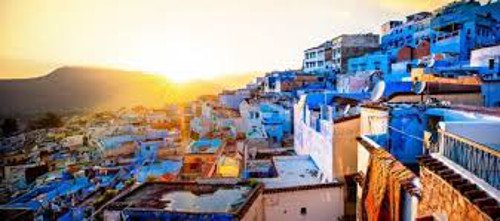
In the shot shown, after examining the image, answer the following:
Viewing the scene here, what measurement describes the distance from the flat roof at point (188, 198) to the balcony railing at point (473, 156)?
614 cm

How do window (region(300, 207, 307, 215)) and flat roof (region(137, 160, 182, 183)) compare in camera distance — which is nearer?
window (region(300, 207, 307, 215))

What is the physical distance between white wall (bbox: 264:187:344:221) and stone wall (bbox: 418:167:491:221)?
311 inches

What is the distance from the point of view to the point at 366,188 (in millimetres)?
8828

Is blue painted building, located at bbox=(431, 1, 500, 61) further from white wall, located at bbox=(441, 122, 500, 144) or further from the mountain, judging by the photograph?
the mountain

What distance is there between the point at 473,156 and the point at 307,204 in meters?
9.38

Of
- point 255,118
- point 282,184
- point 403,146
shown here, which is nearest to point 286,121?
point 255,118

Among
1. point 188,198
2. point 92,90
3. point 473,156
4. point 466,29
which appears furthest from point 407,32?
point 92,90

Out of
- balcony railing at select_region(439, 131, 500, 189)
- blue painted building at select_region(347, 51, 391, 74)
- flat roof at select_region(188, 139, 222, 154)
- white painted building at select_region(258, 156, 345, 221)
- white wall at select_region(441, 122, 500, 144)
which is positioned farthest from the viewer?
blue painted building at select_region(347, 51, 391, 74)

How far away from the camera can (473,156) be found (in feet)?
14.5

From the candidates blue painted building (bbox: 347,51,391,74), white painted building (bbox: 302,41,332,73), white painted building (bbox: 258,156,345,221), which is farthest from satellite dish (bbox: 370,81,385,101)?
white painted building (bbox: 302,41,332,73)

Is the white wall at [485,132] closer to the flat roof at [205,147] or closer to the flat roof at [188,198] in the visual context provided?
the flat roof at [188,198]

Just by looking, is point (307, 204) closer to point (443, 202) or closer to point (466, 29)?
point (443, 202)

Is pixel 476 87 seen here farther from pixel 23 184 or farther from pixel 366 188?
pixel 23 184

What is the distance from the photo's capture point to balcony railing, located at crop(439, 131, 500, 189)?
13.1 ft
